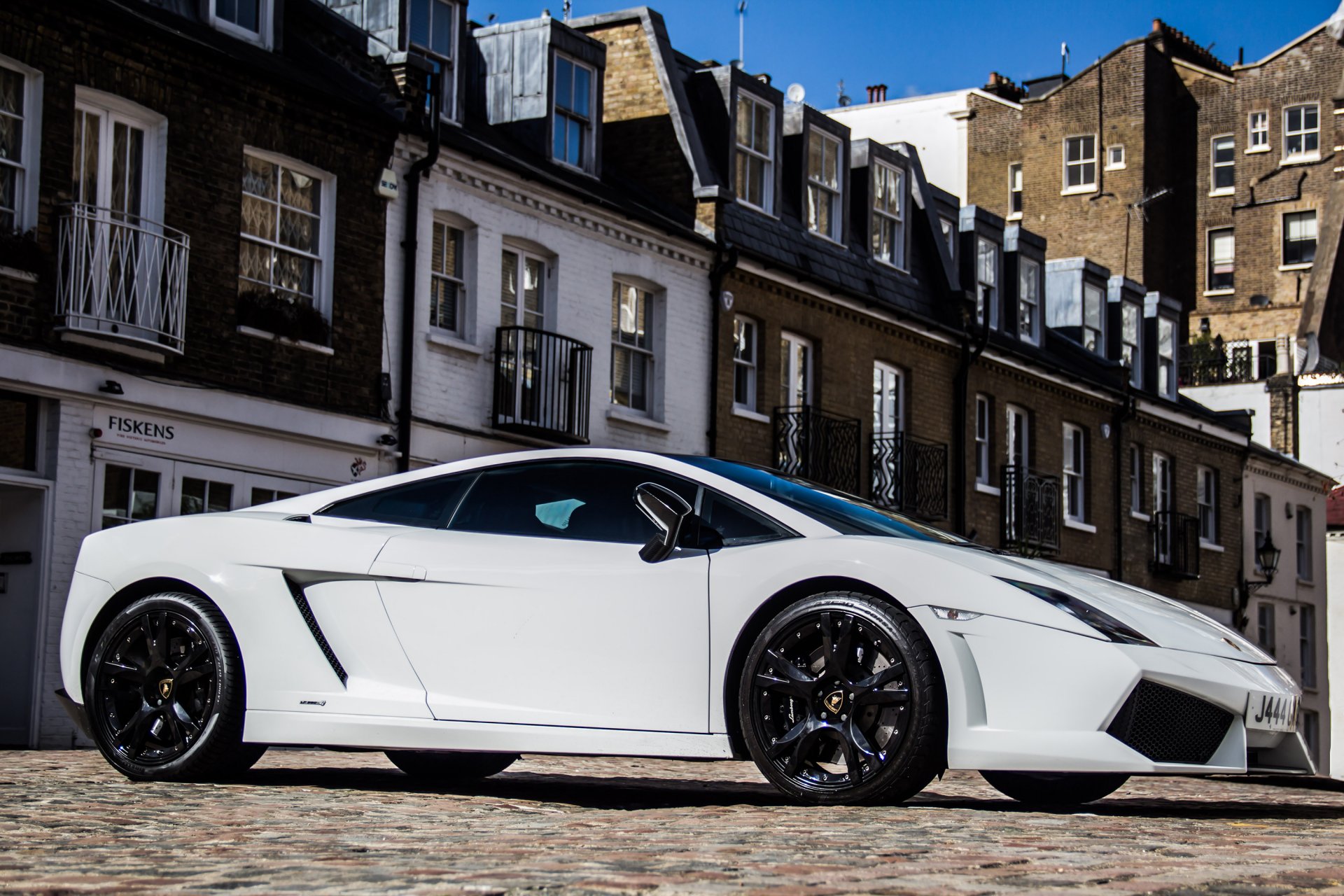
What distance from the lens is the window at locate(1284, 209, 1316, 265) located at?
5234 centimetres

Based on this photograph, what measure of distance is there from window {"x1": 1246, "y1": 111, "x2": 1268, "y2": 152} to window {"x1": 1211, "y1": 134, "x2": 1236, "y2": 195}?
0.47 m

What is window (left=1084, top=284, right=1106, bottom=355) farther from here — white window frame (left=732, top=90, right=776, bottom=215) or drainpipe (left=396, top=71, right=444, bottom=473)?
drainpipe (left=396, top=71, right=444, bottom=473)

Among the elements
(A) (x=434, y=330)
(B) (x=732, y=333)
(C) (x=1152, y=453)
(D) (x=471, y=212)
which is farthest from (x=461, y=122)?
(C) (x=1152, y=453)

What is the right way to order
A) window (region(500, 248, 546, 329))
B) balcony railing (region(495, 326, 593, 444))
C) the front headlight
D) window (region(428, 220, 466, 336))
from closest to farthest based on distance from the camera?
the front headlight → window (region(428, 220, 466, 336)) → balcony railing (region(495, 326, 593, 444)) → window (region(500, 248, 546, 329))

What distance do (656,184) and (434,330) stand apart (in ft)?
20.2

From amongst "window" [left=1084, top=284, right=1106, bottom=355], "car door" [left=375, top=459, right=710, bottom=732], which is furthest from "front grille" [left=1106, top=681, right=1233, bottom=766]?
"window" [left=1084, top=284, right=1106, bottom=355]

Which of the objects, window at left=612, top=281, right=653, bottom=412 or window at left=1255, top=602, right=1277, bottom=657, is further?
window at left=1255, top=602, right=1277, bottom=657

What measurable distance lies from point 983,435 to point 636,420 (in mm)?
10423

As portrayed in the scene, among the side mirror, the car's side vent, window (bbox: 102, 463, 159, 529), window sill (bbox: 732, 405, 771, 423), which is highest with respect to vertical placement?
window sill (bbox: 732, 405, 771, 423)

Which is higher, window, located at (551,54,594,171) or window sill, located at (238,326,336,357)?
window, located at (551,54,594,171)

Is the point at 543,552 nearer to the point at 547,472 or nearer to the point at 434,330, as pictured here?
the point at 547,472

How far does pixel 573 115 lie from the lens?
72.8 ft

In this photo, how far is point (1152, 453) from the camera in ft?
117

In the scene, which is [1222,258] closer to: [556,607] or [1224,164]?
[1224,164]
